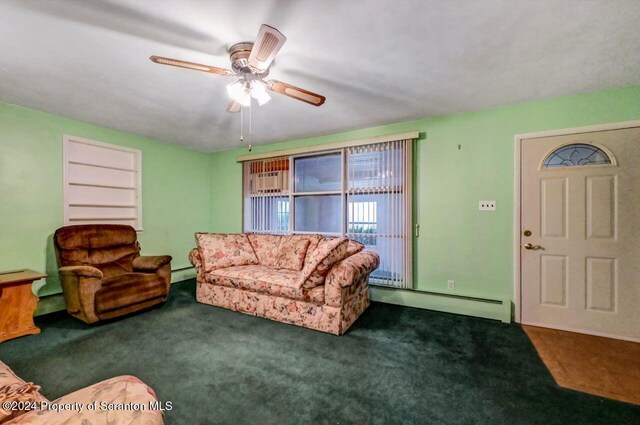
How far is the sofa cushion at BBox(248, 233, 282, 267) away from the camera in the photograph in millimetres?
3658

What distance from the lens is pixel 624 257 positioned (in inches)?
97.8

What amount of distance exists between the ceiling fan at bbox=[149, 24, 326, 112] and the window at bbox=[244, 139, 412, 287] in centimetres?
170

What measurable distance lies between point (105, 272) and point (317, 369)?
2.90 m

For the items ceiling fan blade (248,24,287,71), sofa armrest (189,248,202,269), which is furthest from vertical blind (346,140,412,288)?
ceiling fan blade (248,24,287,71)

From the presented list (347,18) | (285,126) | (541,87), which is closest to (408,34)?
(347,18)

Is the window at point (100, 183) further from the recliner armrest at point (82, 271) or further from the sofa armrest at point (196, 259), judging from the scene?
the sofa armrest at point (196, 259)

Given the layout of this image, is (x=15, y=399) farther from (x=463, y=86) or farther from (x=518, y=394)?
(x=463, y=86)

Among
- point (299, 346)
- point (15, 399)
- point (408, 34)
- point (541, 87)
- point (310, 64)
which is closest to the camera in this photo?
point (15, 399)

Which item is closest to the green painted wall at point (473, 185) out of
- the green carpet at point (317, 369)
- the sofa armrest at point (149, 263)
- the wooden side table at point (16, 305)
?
the green carpet at point (317, 369)

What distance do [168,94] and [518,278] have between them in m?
4.19

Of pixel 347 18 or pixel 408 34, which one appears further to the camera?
pixel 408 34

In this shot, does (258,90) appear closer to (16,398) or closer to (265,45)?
(265,45)

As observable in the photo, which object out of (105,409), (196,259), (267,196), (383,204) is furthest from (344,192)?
(105,409)

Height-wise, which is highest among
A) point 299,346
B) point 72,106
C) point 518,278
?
point 72,106
